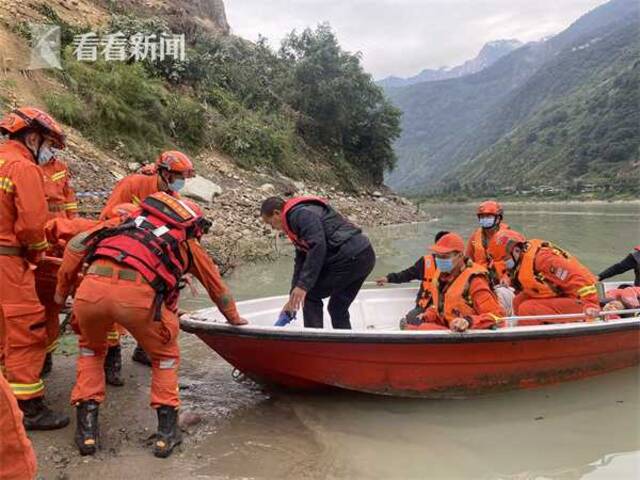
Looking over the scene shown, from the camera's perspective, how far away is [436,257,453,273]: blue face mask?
4.30 m

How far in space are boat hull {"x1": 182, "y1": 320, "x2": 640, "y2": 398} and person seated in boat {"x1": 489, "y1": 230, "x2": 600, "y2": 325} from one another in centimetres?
27

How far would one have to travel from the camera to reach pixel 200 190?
535 inches

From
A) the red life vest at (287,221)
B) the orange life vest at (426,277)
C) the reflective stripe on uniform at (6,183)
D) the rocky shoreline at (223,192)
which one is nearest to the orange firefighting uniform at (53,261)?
the reflective stripe on uniform at (6,183)

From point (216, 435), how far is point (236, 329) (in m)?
0.69

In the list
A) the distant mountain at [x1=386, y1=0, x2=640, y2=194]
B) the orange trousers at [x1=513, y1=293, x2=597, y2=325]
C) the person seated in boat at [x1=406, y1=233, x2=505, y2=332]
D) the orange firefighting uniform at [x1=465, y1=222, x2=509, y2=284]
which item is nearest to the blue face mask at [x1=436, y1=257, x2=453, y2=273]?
the person seated in boat at [x1=406, y1=233, x2=505, y2=332]

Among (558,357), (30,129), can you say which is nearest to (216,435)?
(30,129)

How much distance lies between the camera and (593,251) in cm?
1467

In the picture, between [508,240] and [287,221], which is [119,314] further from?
[508,240]

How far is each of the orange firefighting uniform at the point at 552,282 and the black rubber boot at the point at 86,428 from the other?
3.40 metres

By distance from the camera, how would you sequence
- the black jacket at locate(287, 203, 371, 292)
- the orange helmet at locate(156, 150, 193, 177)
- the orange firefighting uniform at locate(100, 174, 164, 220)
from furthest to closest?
the orange firefighting uniform at locate(100, 174, 164, 220), the black jacket at locate(287, 203, 371, 292), the orange helmet at locate(156, 150, 193, 177)

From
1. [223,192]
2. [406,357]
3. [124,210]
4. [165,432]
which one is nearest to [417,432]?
[406,357]

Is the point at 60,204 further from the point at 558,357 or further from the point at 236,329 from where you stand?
the point at 558,357

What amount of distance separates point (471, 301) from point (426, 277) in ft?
3.12
